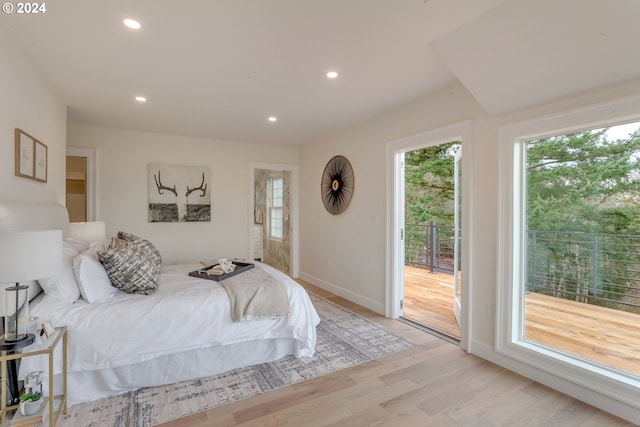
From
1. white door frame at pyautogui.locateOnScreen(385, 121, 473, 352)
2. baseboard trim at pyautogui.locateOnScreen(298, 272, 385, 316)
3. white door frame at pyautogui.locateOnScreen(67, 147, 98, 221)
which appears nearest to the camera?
white door frame at pyautogui.locateOnScreen(385, 121, 473, 352)

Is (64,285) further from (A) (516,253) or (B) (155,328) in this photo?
(A) (516,253)

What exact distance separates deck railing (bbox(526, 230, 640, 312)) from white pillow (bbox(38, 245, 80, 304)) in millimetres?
3342

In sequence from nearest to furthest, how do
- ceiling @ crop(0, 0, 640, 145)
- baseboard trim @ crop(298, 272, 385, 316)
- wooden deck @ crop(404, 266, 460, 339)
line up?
ceiling @ crop(0, 0, 640, 145) < wooden deck @ crop(404, 266, 460, 339) < baseboard trim @ crop(298, 272, 385, 316)

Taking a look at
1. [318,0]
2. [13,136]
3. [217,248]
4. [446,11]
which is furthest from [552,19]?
[217,248]

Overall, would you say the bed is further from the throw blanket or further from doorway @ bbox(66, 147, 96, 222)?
doorway @ bbox(66, 147, 96, 222)

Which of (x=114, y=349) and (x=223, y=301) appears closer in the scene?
(x=114, y=349)

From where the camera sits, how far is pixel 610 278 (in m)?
2.08

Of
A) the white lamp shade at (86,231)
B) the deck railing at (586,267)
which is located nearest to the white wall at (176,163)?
the white lamp shade at (86,231)

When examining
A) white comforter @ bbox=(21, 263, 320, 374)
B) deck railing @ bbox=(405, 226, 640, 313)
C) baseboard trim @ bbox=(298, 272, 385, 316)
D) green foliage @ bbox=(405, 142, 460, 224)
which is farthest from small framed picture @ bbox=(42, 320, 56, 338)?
green foliage @ bbox=(405, 142, 460, 224)

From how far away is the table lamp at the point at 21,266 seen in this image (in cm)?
142

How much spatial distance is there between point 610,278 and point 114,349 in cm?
332

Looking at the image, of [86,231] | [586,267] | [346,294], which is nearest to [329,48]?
[586,267]

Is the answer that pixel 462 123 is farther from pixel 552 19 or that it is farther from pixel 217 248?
pixel 217 248

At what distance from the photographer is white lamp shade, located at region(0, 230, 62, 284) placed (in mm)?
1412
